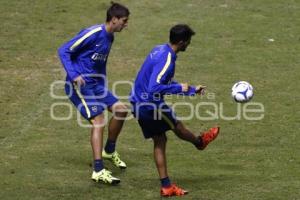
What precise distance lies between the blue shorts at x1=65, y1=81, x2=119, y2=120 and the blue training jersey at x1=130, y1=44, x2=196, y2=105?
0.65 meters

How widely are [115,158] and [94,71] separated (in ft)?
3.79

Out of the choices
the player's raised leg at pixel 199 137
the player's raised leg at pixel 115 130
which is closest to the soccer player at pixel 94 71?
the player's raised leg at pixel 115 130

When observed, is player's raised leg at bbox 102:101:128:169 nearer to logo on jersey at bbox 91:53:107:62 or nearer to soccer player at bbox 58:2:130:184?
soccer player at bbox 58:2:130:184

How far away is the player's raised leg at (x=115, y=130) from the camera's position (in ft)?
33.0

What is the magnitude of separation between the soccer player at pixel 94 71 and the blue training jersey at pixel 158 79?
2.29 feet

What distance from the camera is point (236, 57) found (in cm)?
1659

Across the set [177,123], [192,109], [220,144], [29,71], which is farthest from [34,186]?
[29,71]

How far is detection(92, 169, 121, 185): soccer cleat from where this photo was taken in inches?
370

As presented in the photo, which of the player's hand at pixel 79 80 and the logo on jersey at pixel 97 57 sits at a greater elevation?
the logo on jersey at pixel 97 57

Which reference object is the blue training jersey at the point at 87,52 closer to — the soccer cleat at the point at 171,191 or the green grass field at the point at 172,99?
the green grass field at the point at 172,99

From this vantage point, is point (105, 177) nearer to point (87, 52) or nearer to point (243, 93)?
point (87, 52)

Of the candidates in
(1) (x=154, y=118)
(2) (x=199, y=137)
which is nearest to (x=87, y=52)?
(1) (x=154, y=118)

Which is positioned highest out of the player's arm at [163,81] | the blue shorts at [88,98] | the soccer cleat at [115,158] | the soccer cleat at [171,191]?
the player's arm at [163,81]

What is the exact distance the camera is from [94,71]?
982 cm
